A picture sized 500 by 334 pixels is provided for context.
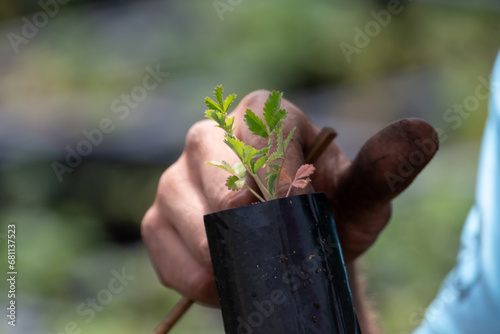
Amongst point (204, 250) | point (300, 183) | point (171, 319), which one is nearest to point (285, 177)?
point (300, 183)

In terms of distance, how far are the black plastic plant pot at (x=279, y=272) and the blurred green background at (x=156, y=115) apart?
2386mm

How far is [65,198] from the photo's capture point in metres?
3.18

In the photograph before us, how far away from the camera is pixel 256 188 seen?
89 cm

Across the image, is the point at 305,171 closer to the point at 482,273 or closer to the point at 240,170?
the point at 240,170

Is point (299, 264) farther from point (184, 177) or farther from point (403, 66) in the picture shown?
point (403, 66)

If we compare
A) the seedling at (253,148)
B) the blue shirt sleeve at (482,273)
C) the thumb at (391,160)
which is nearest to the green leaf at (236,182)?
the seedling at (253,148)

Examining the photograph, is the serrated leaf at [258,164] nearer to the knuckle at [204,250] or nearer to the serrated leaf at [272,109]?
the serrated leaf at [272,109]

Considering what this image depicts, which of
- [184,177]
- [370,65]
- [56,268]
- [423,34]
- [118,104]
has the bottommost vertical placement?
[56,268]

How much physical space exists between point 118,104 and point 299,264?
269cm

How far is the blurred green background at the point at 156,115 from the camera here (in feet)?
10.0

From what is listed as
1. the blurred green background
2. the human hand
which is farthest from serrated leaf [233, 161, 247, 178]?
the blurred green background

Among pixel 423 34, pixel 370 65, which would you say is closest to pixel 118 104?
pixel 370 65

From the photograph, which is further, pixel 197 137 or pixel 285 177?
pixel 197 137

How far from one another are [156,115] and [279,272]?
2.63 meters
